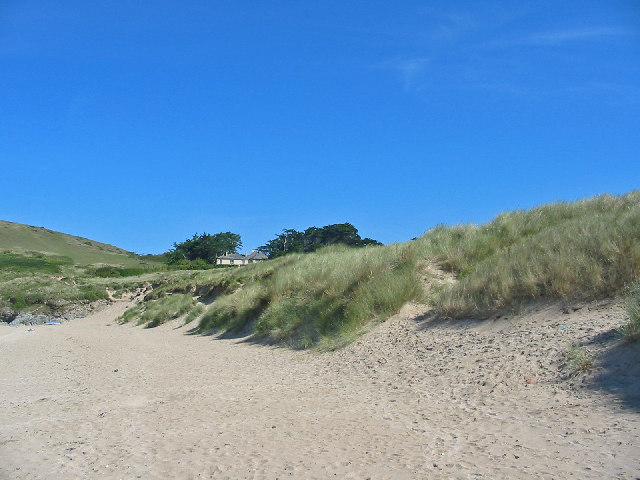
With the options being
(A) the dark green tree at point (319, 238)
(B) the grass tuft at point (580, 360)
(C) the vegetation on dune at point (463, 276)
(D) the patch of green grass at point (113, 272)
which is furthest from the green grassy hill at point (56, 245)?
(B) the grass tuft at point (580, 360)

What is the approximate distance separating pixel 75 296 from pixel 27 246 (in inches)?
2205

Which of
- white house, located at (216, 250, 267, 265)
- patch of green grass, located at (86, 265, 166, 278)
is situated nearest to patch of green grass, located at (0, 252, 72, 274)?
patch of green grass, located at (86, 265, 166, 278)

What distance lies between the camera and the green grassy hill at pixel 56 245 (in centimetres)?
8400

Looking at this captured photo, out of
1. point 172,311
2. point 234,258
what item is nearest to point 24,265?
point 234,258

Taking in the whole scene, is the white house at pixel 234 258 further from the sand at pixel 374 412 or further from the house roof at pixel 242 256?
the sand at pixel 374 412

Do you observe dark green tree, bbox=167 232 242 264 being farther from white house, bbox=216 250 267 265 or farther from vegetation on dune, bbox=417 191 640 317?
vegetation on dune, bbox=417 191 640 317

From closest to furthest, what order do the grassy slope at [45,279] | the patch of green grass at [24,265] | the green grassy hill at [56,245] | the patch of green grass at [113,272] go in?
the grassy slope at [45,279]
the patch of green grass at [113,272]
the patch of green grass at [24,265]
the green grassy hill at [56,245]

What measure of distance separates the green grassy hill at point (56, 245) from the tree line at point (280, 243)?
7811mm

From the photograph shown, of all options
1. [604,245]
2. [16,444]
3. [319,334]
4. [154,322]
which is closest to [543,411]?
[604,245]

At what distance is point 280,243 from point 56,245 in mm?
61117

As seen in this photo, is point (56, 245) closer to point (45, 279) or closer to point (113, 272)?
point (113, 272)

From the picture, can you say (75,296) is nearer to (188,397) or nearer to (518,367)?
(188,397)

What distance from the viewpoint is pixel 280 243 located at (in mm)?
54594

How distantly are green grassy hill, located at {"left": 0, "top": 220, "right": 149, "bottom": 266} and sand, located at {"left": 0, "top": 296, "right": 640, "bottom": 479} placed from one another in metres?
72.4
